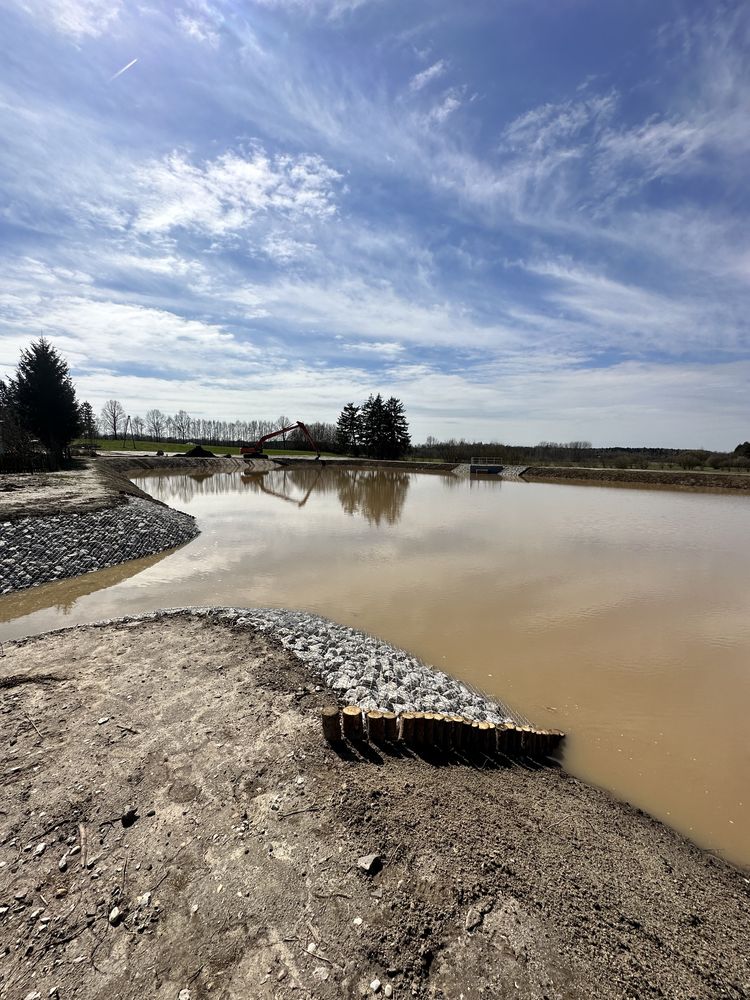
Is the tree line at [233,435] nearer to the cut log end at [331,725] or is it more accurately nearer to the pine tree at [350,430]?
the pine tree at [350,430]

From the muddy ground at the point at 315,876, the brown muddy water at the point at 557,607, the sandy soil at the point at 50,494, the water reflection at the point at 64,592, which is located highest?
the sandy soil at the point at 50,494

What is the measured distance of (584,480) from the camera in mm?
48219

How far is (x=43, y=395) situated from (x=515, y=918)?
125 ft

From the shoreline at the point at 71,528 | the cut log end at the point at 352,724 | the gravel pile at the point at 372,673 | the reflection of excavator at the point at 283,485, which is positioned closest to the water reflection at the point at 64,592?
the shoreline at the point at 71,528

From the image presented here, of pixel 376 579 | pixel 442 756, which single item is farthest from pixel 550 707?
pixel 376 579

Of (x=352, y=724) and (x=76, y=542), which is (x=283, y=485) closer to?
(x=76, y=542)

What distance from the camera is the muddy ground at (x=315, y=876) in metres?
2.74

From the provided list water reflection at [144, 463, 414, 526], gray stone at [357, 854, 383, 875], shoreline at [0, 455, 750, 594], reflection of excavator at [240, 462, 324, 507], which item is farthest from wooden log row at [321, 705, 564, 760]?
reflection of excavator at [240, 462, 324, 507]

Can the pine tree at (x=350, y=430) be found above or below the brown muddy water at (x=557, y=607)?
above

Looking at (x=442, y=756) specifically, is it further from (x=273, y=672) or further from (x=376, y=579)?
(x=376, y=579)

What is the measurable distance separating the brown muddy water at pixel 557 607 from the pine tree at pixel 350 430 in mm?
48075

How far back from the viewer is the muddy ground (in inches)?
108

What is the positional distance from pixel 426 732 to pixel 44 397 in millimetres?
36437

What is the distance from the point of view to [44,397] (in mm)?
30266
